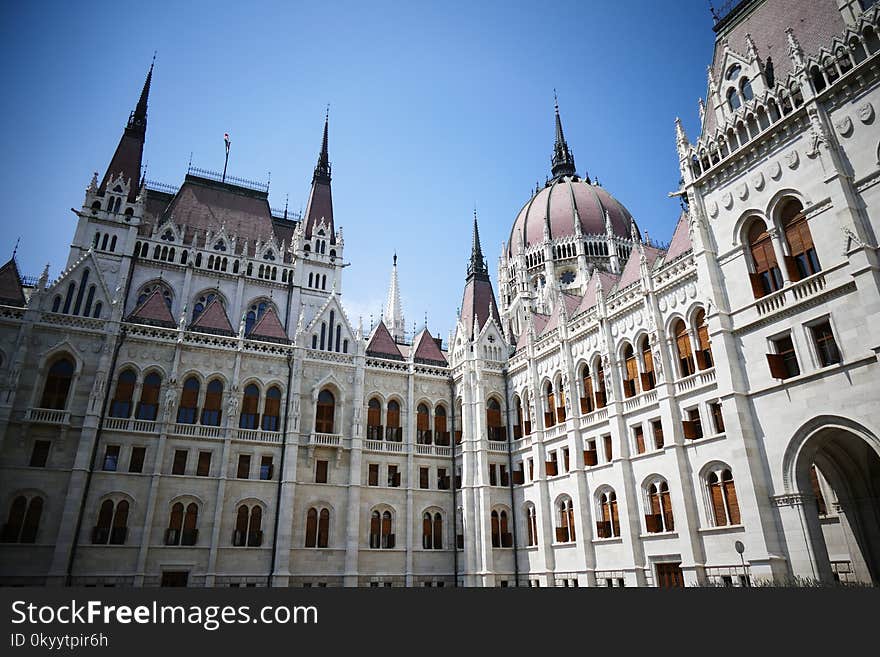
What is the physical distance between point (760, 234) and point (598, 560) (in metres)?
17.9

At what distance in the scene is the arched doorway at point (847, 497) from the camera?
62.6 ft

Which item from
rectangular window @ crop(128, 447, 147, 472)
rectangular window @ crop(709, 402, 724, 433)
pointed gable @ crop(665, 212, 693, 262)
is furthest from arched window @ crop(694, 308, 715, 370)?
rectangular window @ crop(128, 447, 147, 472)

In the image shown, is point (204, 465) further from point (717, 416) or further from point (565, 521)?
point (717, 416)

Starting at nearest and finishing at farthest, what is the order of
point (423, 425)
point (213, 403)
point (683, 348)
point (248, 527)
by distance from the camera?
point (683, 348) → point (248, 527) → point (213, 403) → point (423, 425)

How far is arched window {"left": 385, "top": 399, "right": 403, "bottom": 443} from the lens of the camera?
37.6 metres

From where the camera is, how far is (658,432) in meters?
27.2

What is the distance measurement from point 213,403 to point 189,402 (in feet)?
4.39

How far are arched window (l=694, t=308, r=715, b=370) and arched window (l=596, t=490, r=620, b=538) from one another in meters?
8.36

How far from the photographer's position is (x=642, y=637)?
8062mm

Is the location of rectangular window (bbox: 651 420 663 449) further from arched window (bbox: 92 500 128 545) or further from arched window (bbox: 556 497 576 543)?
arched window (bbox: 92 500 128 545)

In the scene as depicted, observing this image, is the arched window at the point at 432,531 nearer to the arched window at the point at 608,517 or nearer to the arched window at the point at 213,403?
the arched window at the point at 608,517

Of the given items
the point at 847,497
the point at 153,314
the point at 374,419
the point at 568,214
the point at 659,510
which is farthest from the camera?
the point at 568,214

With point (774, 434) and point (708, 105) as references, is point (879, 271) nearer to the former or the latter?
point (774, 434)

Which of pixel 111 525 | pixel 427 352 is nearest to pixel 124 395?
pixel 111 525
